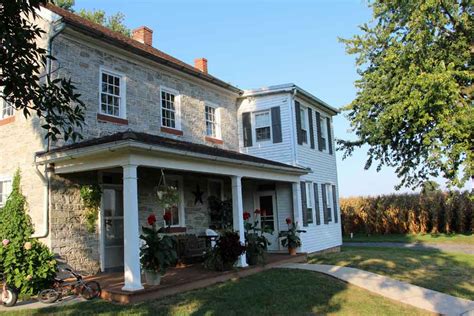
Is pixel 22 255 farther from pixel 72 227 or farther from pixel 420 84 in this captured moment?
pixel 420 84

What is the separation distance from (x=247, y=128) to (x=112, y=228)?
770cm

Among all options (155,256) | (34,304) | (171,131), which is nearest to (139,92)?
(171,131)

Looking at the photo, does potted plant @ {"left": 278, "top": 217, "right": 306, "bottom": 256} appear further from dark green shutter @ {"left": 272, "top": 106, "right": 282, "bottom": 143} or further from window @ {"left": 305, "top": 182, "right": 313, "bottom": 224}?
dark green shutter @ {"left": 272, "top": 106, "right": 282, "bottom": 143}

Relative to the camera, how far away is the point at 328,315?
24.5 feet

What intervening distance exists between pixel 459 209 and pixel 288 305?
70.5 feet

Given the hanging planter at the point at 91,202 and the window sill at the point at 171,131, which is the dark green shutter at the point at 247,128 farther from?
the hanging planter at the point at 91,202

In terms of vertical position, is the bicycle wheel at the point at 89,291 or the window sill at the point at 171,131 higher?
the window sill at the point at 171,131

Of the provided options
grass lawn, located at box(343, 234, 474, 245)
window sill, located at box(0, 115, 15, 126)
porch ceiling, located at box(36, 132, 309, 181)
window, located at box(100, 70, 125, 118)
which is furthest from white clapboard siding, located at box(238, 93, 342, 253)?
window sill, located at box(0, 115, 15, 126)

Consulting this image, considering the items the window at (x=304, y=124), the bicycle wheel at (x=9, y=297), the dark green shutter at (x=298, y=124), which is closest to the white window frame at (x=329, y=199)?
the window at (x=304, y=124)

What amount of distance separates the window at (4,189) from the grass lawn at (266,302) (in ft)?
13.9

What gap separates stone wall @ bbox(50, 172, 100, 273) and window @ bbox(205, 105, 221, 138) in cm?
588

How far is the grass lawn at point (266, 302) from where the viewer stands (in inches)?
284

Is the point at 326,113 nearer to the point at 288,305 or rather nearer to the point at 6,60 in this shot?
the point at 288,305

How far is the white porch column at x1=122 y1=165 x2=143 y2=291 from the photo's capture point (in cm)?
786
